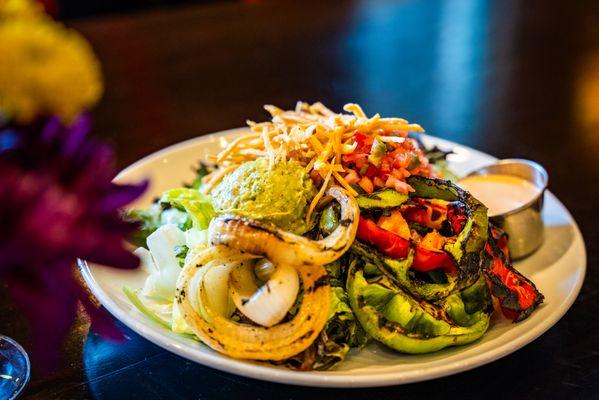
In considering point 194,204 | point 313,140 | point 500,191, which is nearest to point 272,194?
point 313,140

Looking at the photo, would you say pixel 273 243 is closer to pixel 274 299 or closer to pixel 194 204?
pixel 274 299

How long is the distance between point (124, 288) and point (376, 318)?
2.48ft

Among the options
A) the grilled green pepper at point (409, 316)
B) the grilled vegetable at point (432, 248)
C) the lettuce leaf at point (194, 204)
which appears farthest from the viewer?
the lettuce leaf at point (194, 204)

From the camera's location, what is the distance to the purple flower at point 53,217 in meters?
0.87

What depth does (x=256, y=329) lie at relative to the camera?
164 cm

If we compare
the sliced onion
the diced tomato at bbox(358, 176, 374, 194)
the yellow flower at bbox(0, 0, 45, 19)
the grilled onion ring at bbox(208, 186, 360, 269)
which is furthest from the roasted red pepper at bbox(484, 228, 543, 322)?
the yellow flower at bbox(0, 0, 45, 19)

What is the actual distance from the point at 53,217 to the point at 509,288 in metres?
1.37

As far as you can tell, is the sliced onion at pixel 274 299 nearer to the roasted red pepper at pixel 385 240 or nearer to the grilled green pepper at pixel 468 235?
the roasted red pepper at pixel 385 240

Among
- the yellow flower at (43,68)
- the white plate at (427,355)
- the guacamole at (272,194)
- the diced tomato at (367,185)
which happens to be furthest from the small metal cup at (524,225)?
the yellow flower at (43,68)

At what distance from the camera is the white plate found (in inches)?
60.5

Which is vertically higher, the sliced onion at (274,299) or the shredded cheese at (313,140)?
the shredded cheese at (313,140)

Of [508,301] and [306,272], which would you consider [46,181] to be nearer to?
[306,272]

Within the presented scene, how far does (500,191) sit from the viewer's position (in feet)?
8.05

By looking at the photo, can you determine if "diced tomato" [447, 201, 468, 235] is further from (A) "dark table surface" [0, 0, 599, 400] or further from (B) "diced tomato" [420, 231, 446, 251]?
(A) "dark table surface" [0, 0, 599, 400]
